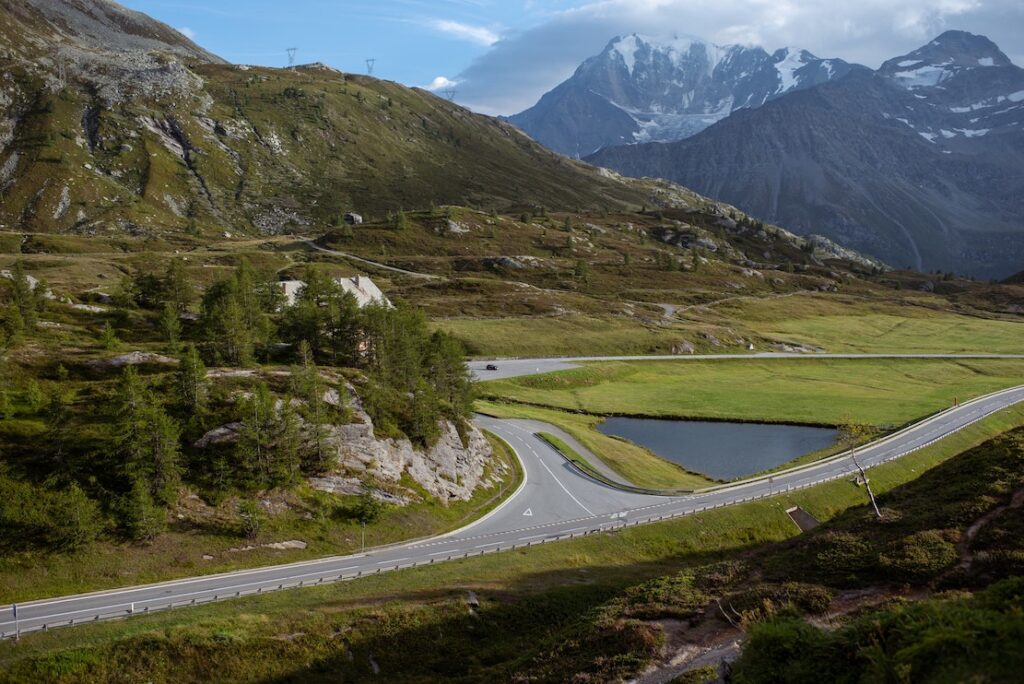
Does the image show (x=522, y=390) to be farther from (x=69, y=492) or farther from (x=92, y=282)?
(x=92, y=282)

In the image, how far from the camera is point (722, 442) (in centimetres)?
9881

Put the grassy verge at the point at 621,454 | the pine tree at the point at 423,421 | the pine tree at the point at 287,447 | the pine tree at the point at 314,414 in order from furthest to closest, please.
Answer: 1. the grassy verge at the point at 621,454
2. the pine tree at the point at 423,421
3. the pine tree at the point at 314,414
4. the pine tree at the point at 287,447

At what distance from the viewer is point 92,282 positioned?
146875 millimetres

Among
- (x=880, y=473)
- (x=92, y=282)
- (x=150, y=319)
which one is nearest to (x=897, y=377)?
(x=880, y=473)

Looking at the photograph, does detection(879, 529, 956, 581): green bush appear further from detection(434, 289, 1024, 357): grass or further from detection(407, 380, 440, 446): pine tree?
detection(434, 289, 1024, 357): grass

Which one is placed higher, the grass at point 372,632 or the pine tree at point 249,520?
the pine tree at point 249,520

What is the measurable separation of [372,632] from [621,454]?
5574 centimetres

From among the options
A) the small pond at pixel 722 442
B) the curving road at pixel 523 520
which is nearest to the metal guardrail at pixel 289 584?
the curving road at pixel 523 520

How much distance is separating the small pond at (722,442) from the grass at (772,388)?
3.34 m

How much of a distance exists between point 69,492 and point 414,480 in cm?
3039

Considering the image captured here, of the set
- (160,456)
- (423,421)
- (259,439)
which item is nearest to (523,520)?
(423,421)

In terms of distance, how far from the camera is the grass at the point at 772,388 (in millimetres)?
111438

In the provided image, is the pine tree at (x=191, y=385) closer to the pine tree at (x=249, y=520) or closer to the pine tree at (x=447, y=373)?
the pine tree at (x=249, y=520)

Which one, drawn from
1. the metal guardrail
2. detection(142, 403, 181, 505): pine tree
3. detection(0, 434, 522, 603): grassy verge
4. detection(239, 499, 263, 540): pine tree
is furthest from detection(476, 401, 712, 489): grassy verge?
detection(142, 403, 181, 505): pine tree
